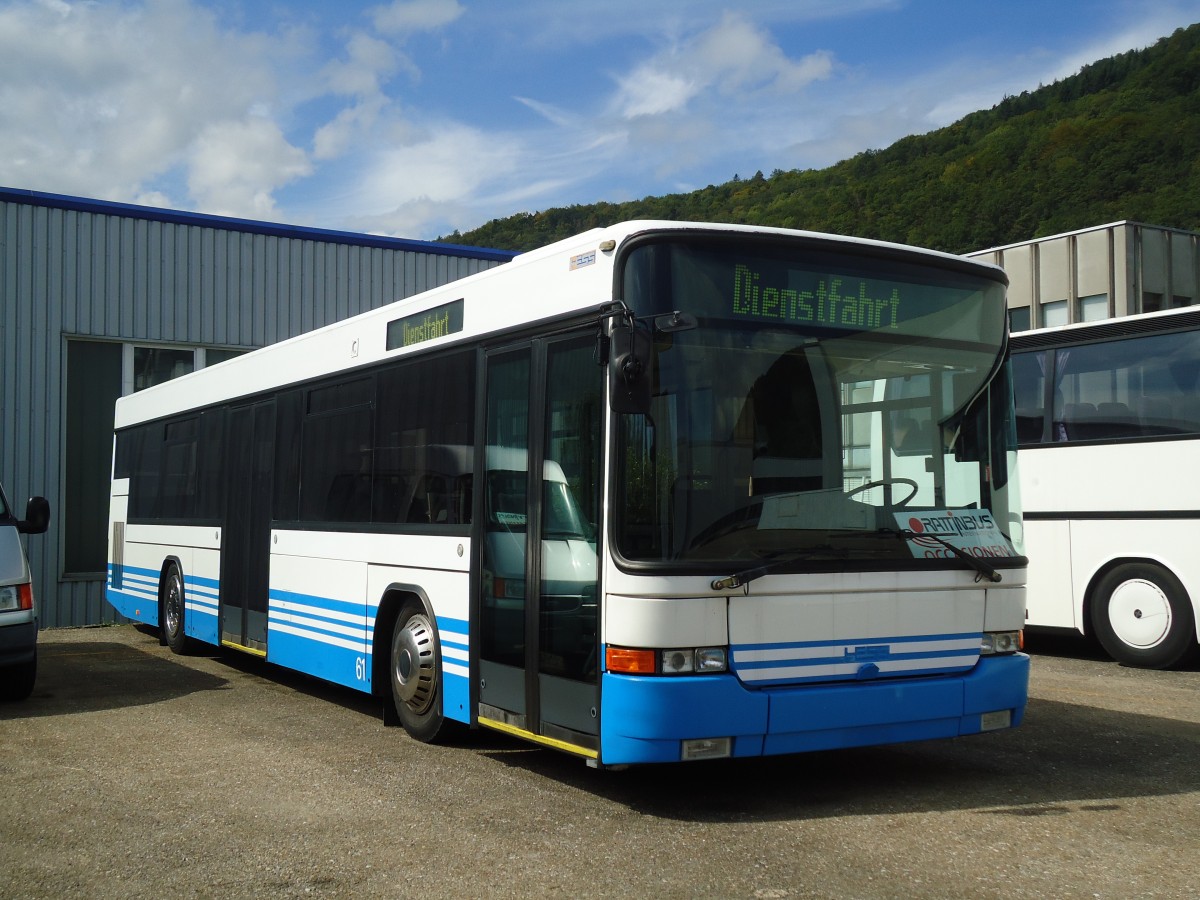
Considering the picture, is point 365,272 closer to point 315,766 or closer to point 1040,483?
point 1040,483

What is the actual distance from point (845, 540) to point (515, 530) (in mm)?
1846

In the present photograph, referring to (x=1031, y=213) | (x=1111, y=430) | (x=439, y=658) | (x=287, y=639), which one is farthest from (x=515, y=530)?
(x=1031, y=213)

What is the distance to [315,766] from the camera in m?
7.41

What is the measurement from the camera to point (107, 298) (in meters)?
18.8

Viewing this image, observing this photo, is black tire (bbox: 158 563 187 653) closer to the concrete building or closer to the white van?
the white van

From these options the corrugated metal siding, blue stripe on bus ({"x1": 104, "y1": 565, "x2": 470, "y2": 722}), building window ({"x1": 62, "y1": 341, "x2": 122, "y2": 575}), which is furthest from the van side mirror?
building window ({"x1": 62, "y1": 341, "x2": 122, "y2": 575})

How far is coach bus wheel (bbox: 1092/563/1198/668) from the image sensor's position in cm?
1229

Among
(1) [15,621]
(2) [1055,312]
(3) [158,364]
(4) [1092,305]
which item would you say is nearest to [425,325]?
(1) [15,621]

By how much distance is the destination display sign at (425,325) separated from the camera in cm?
804

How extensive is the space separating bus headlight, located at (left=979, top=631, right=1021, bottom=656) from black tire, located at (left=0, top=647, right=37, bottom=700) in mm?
7288

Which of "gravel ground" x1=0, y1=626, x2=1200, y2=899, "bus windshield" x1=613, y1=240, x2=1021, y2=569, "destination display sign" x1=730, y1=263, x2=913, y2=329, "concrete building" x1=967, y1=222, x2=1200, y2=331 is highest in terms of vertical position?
"concrete building" x1=967, y1=222, x2=1200, y2=331

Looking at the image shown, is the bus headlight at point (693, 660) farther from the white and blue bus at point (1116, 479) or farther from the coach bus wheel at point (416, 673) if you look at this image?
the white and blue bus at point (1116, 479)

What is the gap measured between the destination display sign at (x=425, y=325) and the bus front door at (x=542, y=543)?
0.67m

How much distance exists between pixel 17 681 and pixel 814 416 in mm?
7183
